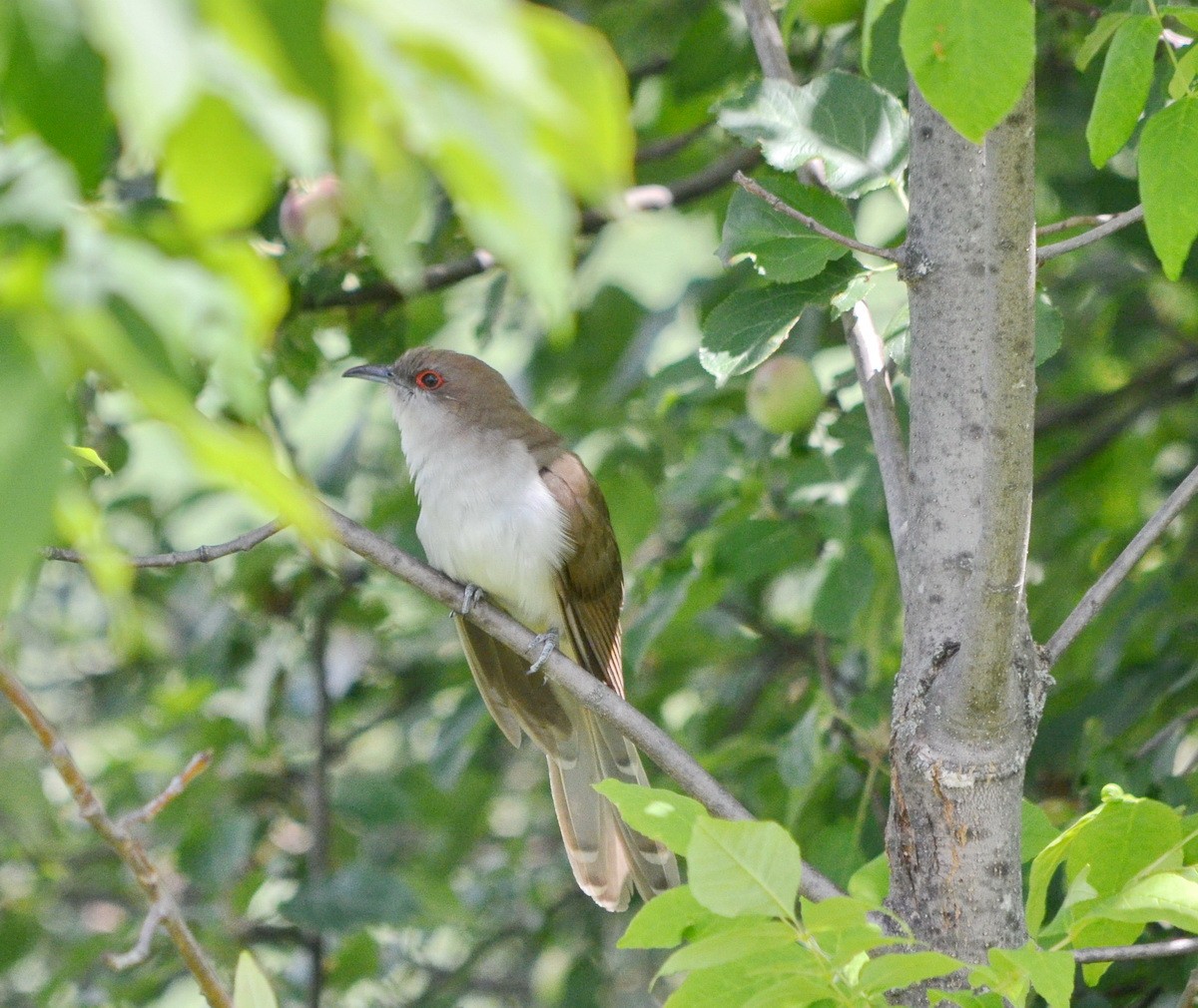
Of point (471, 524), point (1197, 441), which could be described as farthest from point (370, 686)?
point (1197, 441)

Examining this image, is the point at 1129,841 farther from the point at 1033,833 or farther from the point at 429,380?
the point at 429,380

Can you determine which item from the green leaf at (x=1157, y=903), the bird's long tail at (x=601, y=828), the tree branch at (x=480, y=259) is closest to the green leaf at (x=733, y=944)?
the green leaf at (x=1157, y=903)

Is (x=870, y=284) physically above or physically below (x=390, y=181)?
below

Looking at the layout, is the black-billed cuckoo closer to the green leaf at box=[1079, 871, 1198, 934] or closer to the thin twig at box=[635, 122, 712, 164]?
the thin twig at box=[635, 122, 712, 164]

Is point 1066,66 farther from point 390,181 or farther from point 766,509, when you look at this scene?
point 390,181

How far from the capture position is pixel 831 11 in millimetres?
3646

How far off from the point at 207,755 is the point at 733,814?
2.87 feet

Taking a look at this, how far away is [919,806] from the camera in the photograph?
221 cm

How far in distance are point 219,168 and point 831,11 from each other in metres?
3.14

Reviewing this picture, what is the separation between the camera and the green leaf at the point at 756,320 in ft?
8.40

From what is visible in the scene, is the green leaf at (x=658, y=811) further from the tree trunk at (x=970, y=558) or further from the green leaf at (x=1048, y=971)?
the tree trunk at (x=970, y=558)

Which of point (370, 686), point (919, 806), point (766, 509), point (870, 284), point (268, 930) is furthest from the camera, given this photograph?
point (370, 686)

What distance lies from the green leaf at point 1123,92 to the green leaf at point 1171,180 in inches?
1.6

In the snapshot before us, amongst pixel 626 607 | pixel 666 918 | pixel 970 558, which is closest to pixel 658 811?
pixel 666 918
